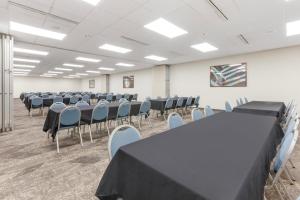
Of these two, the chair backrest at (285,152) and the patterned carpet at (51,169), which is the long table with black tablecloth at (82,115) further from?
the chair backrest at (285,152)

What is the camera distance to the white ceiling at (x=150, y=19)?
10.8 feet

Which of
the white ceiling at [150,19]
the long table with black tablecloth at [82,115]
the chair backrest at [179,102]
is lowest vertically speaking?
the long table with black tablecloth at [82,115]

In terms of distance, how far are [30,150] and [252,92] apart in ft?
27.2

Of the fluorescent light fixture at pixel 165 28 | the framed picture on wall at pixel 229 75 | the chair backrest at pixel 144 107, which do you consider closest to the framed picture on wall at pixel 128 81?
the framed picture on wall at pixel 229 75

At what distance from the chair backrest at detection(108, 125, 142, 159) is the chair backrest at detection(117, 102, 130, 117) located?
273 centimetres

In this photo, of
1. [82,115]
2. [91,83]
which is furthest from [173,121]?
[91,83]

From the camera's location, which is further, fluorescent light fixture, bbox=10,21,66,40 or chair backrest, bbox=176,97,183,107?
chair backrest, bbox=176,97,183,107

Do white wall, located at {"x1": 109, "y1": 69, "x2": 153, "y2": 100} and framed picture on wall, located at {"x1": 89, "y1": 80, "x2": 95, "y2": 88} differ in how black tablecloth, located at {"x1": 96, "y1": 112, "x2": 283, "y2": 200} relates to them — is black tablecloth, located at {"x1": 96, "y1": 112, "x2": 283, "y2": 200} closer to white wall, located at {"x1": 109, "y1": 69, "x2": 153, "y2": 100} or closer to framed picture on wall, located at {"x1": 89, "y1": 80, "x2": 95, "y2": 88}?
white wall, located at {"x1": 109, "y1": 69, "x2": 153, "y2": 100}

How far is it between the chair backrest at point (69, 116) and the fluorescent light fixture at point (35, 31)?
296 cm

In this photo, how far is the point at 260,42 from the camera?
583 cm

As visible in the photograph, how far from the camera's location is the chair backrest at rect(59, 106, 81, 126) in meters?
3.16

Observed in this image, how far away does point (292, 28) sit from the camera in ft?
15.2

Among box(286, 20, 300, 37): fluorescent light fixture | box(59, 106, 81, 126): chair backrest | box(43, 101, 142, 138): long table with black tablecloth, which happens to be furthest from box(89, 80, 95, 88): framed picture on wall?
box(286, 20, 300, 37): fluorescent light fixture

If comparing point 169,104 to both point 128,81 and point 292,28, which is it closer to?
point 292,28
